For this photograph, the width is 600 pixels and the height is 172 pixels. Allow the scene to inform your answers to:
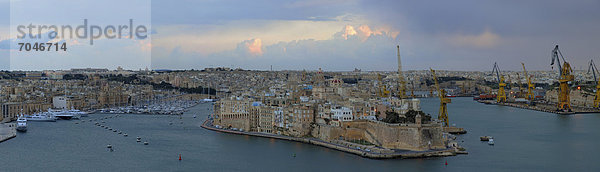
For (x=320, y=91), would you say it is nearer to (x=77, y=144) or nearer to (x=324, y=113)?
(x=324, y=113)

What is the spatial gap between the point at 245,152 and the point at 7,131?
31.9 ft

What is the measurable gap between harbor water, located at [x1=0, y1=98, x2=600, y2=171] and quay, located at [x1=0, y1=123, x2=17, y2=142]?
27 centimetres

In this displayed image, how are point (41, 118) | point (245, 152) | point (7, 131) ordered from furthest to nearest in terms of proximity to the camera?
1. point (41, 118)
2. point (7, 131)
3. point (245, 152)

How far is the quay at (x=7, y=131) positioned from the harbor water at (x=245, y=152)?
0.27 metres

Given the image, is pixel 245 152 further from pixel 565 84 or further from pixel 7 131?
pixel 565 84

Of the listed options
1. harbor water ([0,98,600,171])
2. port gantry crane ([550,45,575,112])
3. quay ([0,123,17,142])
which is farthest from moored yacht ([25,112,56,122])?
port gantry crane ([550,45,575,112])

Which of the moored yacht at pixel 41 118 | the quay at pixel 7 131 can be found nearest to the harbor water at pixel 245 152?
the quay at pixel 7 131

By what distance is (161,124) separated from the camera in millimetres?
23594

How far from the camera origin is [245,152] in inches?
623

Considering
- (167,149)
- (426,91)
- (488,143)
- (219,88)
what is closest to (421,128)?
(488,143)

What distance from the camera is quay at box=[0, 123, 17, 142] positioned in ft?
60.6

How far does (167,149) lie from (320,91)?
744 cm

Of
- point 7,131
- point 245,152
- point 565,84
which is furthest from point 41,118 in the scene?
point 565,84

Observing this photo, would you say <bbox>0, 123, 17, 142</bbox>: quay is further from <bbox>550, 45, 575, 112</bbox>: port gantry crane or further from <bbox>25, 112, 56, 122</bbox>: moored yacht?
<bbox>550, 45, 575, 112</bbox>: port gantry crane
